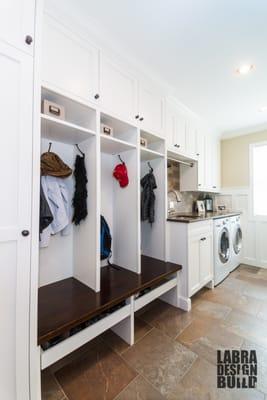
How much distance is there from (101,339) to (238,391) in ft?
3.64

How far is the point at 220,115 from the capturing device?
3180 millimetres

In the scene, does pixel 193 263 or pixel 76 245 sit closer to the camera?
pixel 76 245

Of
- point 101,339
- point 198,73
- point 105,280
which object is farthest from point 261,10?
point 101,339

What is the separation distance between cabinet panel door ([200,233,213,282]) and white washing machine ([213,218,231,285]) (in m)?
0.14

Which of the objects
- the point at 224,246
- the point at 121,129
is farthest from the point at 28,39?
the point at 224,246

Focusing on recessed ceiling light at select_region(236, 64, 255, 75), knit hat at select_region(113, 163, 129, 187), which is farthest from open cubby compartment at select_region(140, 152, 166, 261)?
recessed ceiling light at select_region(236, 64, 255, 75)

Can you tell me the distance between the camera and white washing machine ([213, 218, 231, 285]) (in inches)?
108

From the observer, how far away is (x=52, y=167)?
161 centimetres

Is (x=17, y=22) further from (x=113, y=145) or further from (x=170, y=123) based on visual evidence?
(x=170, y=123)

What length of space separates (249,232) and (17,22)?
13.9 ft

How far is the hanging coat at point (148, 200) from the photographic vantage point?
7.77ft

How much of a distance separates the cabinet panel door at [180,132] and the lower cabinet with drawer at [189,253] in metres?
1.08

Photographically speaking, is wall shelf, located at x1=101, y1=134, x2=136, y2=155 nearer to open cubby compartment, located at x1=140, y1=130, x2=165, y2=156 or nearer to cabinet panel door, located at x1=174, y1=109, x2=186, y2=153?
open cubby compartment, located at x1=140, y1=130, x2=165, y2=156

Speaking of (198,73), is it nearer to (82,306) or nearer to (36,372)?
(82,306)
